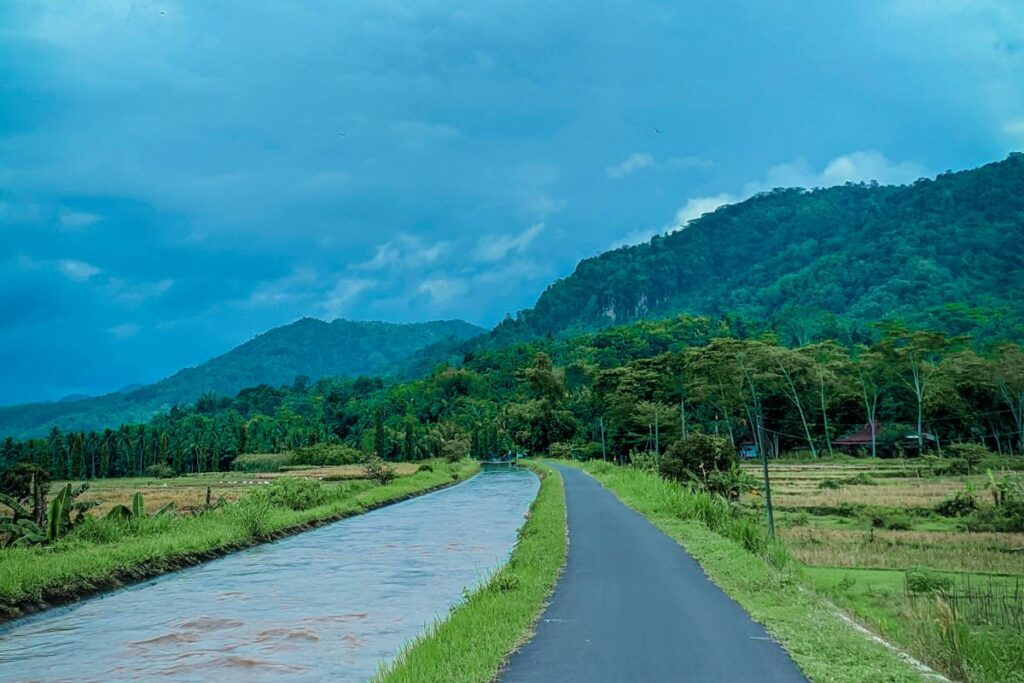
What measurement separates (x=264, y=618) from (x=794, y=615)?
780 cm

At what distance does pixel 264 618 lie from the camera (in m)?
12.1

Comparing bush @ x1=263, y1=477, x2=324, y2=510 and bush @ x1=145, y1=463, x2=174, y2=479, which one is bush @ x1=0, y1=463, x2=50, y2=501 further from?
bush @ x1=145, y1=463, x2=174, y2=479

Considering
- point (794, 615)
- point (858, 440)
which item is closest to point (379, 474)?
point (794, 615)

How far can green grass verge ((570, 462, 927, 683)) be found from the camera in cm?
743

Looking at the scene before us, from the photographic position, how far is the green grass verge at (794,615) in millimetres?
7434

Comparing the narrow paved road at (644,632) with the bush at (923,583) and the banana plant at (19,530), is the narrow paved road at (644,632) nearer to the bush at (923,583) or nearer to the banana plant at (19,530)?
the bush at (923,583)

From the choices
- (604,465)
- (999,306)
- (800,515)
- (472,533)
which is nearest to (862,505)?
(800,515)

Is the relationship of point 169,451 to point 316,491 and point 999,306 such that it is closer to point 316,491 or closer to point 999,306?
point 316,491

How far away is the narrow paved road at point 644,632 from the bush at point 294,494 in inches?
661

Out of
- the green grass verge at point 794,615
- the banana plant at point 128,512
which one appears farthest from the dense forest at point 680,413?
the green grass verge at point 794,615

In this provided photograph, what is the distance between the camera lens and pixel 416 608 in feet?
41.9

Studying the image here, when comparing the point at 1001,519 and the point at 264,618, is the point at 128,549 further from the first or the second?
the point at 1001,519

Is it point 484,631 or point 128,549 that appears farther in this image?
point 128,549

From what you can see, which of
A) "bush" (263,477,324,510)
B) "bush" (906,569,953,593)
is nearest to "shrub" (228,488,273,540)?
"bush" (263,477,324,510)
